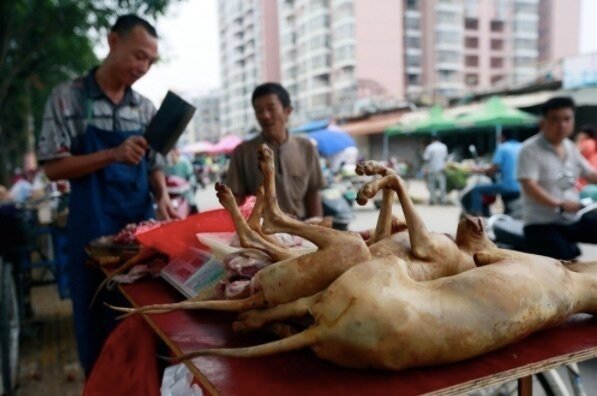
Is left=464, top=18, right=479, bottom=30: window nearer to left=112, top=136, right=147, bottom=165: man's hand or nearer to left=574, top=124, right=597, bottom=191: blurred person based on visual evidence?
left=574, top=124, right=597, bottom=191: blurred person

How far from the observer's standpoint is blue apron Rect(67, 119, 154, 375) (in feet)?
7.65

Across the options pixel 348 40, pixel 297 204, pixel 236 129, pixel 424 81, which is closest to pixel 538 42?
pixel 424 81

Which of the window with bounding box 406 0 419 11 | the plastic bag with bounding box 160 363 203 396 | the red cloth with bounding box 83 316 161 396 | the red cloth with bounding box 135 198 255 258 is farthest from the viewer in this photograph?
the window with bounding box 406 0 419 11

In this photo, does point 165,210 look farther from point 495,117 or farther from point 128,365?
point 495,117

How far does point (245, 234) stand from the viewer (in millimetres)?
1170

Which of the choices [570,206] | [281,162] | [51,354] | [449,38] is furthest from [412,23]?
[51,354]

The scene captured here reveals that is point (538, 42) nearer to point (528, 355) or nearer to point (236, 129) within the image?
point (236, 129)

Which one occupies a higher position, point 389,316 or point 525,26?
point 525,26

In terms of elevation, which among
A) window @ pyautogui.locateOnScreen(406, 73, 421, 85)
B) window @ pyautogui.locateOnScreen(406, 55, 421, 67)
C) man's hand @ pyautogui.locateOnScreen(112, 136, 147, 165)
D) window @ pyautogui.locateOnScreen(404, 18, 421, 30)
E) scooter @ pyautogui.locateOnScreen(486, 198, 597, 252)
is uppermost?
window @ pyautogui.locateOnScreen(404, 18, 421, 30)

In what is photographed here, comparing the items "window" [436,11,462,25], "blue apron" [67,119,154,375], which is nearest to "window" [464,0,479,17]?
"window" [436,11,462,25]

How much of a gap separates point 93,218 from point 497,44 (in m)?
62.4

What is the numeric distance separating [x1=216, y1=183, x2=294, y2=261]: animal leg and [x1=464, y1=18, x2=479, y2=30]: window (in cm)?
6005

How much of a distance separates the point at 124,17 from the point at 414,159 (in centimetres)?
2519

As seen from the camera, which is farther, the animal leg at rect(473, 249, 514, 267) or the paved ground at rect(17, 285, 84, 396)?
the paved ground at rect(17, 285, 84, 396)
